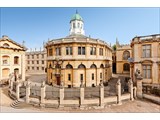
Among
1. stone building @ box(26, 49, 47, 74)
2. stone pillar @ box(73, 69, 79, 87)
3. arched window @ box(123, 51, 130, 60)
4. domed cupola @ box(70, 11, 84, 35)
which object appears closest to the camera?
stone pillar @ box(73, 69, 79, 87)

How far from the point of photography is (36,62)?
47.5 meters

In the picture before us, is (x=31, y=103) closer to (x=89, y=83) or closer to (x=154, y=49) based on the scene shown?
(x=89, y=83)

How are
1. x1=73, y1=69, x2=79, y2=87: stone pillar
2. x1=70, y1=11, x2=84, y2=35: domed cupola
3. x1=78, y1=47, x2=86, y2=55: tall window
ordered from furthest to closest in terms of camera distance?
x1=70, y1=11, x2=84, y2=35: domed cupola → x1=78, y1=47, x2=86, y2=55: tall window → x1=73, y1=69, x2=79, y2=87: stone pillar

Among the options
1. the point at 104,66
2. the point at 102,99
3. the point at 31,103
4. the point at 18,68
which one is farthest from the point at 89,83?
the point at 18,68

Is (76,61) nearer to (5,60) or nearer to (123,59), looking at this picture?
(5,60)

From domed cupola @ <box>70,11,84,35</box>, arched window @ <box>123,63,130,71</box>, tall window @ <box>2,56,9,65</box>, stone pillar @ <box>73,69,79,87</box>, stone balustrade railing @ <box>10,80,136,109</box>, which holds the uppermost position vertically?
domed cupola @ <box>70,11,84,35</box>

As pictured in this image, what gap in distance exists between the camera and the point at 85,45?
21.4 meters

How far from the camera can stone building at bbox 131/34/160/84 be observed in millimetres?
16906

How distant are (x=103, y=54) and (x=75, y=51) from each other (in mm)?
6255

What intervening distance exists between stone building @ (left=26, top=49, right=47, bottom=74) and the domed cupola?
1947 centimetres

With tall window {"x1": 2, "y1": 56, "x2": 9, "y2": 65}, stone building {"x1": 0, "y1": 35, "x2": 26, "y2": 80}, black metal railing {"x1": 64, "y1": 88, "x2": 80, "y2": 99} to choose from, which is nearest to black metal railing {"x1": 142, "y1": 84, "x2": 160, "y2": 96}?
black metal railing {"x1": 64, "y1": 88, "x2": 80, "y2": 99}

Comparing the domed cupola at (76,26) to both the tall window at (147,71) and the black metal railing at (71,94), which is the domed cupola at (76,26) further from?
the black metal railing at (71,94)

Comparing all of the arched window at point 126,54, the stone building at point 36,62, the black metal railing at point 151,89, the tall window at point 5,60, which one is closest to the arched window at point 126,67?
the arched window at point 126,54

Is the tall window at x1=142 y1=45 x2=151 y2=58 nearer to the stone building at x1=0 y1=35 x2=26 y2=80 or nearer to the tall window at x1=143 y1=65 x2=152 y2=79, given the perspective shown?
the tall window at x1=143 y1=65 x2=152 y2=79
